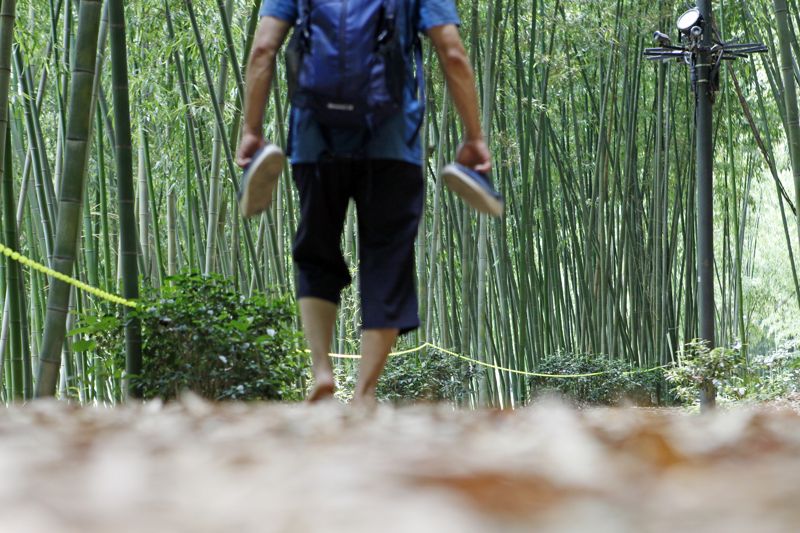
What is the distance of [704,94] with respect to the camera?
638 centimetres

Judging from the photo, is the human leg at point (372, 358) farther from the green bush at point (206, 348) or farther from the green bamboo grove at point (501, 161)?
the green bamboo grove at point (501, 161)

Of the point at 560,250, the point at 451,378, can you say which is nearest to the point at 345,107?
the point at 451,378

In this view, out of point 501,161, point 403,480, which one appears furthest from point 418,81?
point 501,161

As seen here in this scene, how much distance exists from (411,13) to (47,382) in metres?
1.31

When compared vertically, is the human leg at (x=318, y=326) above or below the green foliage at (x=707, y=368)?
above

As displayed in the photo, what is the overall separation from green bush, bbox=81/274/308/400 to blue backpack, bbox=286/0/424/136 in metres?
1.07

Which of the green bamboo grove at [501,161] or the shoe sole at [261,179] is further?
the green bamboo grove at [501,161]

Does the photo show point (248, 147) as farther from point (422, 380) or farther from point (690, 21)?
point (690, 21)

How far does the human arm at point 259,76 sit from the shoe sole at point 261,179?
8 centimetres

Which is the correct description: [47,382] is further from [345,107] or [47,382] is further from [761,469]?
[761,469]

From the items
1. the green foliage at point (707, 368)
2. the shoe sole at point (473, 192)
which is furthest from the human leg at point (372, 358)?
the green foliage at point (707, 368)

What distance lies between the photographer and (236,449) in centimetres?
78

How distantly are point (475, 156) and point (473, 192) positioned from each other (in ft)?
0.32

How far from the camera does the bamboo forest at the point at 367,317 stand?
0.56 metres
